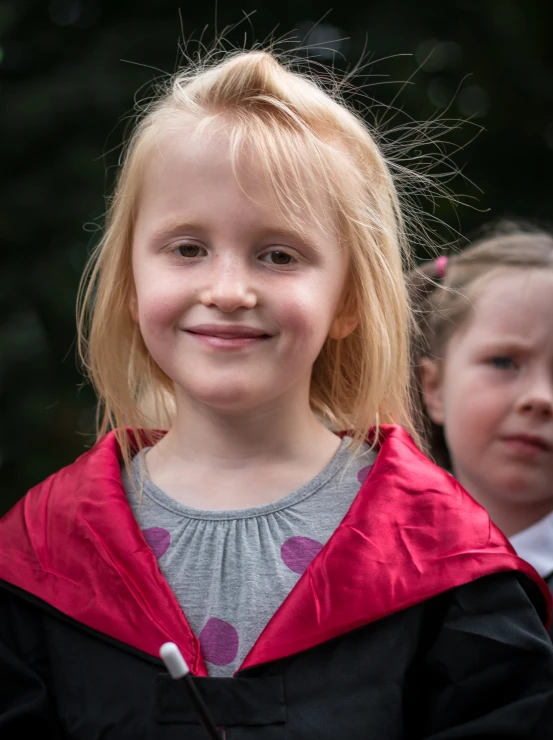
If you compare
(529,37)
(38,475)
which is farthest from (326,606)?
(529,37)

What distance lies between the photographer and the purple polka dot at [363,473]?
189 centimetres

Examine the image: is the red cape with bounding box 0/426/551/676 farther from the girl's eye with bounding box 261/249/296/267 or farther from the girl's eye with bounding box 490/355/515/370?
the girl's eye with bounding box 490/355/515/370

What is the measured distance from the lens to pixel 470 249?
8.86 feet

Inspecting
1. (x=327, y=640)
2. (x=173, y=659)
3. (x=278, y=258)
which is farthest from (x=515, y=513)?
(x=173, y=659)

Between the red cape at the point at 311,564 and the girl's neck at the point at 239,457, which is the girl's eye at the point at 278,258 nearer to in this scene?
the girl's neck at the point at 239,457

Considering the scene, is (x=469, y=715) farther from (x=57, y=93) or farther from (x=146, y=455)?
(x=57, y=93)

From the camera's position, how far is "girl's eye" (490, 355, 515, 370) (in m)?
2.38

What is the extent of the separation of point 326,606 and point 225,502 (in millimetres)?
273

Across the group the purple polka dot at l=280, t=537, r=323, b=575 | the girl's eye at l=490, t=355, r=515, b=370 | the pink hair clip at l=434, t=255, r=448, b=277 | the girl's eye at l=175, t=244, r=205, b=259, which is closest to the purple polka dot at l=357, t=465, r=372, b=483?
the purple polka dot at l=280, t=537, r=323, b=575

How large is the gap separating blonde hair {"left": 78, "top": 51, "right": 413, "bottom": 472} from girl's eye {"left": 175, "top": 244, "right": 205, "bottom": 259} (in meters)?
0.16

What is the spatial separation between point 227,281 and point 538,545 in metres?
1.04

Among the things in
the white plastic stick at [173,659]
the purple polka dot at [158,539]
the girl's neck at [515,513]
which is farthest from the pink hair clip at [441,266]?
the white plastic stick at [173,659]

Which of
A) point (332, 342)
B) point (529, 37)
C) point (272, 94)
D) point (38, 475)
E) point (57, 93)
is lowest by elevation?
point (38, 475)

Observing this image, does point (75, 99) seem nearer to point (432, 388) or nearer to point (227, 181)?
point (432, 388)
